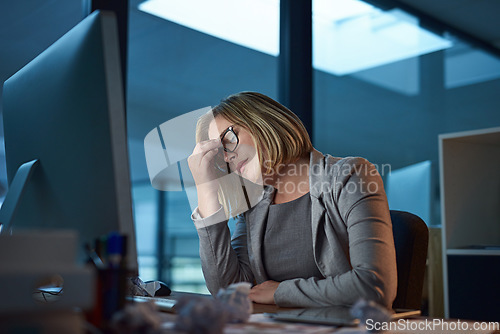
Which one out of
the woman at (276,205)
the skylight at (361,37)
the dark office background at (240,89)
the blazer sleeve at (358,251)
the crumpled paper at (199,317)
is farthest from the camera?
the skylight at (361,37)

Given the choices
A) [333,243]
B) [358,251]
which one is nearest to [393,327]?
[358,251]

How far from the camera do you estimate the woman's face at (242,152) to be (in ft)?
5.01

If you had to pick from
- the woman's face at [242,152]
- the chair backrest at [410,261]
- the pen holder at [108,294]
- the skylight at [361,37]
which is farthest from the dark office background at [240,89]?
the chair backrest at [410,261]

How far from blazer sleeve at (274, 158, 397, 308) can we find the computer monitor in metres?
0.53

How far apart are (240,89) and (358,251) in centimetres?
167

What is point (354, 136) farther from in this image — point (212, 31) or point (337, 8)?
point (212, 31)

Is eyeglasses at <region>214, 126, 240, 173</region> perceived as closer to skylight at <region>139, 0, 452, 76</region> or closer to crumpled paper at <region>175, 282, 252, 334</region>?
crumpled paper at <region>175, 282, 252, 334</region>

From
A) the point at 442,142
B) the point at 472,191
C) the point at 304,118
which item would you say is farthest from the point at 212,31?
the point at 472,191

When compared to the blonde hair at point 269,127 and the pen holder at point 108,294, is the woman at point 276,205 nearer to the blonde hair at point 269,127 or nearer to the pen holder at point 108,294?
the blonde hair at point 269,127

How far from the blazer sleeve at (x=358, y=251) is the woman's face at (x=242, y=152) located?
1.05 feet

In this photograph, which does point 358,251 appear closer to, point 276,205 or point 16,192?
point 276,205

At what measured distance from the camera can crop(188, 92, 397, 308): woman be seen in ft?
3.93

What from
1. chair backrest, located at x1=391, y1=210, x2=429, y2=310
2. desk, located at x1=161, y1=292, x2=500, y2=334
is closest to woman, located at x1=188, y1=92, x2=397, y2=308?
chair backrest, located at x1=391, y1=210, x2=429, y2=310

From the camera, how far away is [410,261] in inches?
49.8
